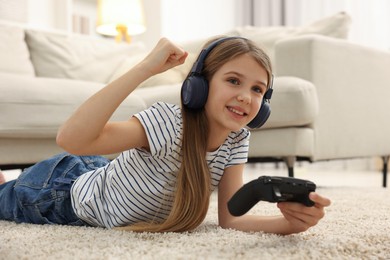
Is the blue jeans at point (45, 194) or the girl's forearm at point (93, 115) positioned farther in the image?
the blue jeans at point (45, 194)

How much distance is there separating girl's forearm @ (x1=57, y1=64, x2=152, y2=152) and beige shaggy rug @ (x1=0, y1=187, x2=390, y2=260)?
175 millimetres

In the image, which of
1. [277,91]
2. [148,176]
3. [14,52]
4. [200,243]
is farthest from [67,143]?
[14,52]

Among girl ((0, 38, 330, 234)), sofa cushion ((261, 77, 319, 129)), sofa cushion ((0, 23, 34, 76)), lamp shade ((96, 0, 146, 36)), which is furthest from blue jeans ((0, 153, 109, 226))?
lamp shade ((96, 0, 146, 36))

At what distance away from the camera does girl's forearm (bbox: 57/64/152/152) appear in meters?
0.84

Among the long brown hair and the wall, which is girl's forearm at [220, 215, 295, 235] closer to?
the long brown hair

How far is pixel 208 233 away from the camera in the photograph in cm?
89

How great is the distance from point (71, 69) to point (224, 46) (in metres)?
1.84

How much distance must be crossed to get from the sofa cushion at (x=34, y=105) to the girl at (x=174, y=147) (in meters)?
0.68

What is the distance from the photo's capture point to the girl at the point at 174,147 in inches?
33.8

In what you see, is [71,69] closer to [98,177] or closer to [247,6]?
[98,177]

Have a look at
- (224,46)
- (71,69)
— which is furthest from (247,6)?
(224,46)

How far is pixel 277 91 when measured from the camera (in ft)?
6.07

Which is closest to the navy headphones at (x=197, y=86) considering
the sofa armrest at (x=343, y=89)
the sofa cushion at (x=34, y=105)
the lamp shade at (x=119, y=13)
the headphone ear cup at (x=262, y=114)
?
the headphone ear cup at (x=262, y=114)

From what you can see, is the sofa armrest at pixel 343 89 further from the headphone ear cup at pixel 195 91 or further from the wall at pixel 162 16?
the wall at pixel 162 16
